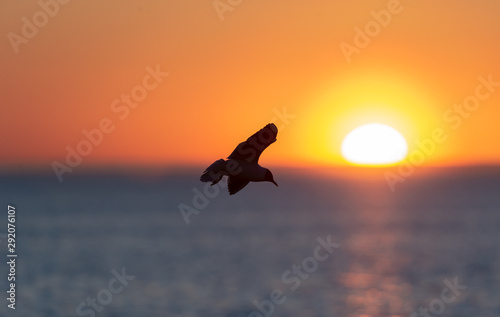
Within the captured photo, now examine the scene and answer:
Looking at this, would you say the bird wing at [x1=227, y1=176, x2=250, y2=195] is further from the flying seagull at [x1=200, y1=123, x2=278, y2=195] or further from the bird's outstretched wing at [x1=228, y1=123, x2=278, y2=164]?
the bird's outstretched wing at [x1=228, y1=123, x2=278, y2=164]

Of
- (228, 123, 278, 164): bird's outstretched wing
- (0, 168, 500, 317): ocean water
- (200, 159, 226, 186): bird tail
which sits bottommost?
(200, 159, 226, 186): bird tail

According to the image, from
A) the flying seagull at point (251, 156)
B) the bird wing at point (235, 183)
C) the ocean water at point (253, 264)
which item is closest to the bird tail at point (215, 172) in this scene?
the flying seagull at point (251, 156)

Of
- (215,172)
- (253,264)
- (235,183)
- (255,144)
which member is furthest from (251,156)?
(253,264)

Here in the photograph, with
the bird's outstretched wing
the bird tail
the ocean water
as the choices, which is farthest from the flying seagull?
the ocean water

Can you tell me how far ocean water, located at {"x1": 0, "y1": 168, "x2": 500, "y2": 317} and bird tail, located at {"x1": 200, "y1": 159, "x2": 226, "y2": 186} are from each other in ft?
91.8

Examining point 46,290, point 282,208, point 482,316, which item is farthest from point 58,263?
point 282,208

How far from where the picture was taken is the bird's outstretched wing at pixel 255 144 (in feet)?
77.5

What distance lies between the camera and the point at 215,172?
22875 millimetres

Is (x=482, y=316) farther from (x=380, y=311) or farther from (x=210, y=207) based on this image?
(x=210, y=207)

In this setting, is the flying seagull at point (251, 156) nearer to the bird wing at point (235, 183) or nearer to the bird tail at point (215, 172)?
the bird wing at point (235, 183)

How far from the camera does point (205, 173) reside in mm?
22781

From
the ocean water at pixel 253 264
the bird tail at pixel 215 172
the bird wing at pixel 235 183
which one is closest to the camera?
the bird tail at pixel 215 172

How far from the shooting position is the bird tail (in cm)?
2266

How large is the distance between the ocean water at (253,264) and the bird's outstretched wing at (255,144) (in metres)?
27.4
